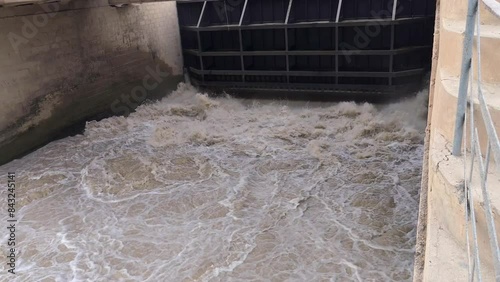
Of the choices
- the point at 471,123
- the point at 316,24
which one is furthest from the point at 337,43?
the point at 471,123

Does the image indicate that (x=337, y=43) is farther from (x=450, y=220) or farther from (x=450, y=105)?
(x=450, y=220)

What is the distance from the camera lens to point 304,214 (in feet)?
15.9

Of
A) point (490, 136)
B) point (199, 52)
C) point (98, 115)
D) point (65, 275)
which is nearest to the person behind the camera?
point (490, 136)

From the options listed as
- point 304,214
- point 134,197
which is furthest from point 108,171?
point 304,214

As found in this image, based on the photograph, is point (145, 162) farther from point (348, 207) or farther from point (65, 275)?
point (348, 207)

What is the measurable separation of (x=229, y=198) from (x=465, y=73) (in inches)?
159

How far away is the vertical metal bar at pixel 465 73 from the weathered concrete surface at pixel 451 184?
0.08 metres

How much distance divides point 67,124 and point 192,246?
4.53 m

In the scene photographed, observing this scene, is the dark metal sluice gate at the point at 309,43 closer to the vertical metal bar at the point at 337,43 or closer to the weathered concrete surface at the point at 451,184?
the vertical metal bar at the point at 337,43

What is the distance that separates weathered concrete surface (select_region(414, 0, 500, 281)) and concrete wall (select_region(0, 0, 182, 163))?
6.56 m

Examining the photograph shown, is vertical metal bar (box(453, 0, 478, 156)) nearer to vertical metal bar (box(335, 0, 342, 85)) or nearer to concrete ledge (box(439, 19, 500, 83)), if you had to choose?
concrete ledge (box(439, 19, 500, 83))

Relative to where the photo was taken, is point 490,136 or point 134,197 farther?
point 134,197

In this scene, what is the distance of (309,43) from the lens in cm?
830

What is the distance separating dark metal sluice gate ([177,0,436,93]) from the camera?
7570mm
